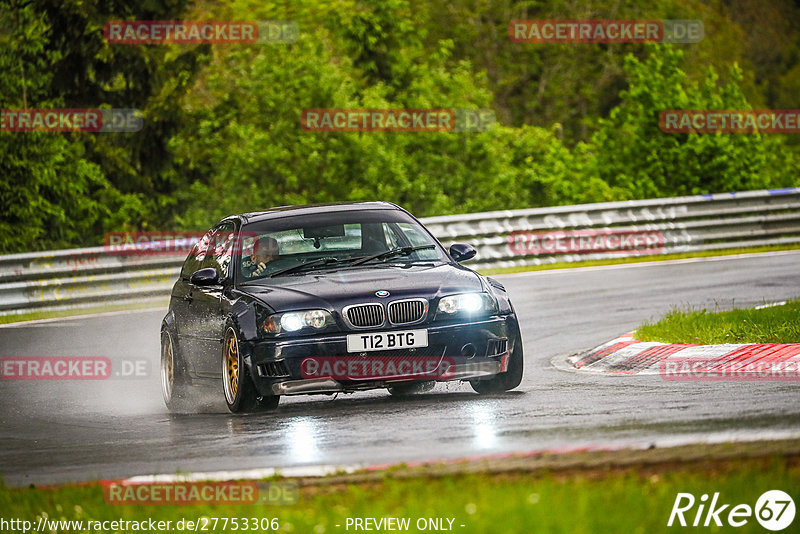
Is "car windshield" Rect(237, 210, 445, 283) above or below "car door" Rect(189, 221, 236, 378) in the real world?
above

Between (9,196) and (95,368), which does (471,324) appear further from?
(9,196)

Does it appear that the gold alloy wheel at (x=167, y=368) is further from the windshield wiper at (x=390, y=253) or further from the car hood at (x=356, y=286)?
the windshield wiper at (x=390, y=253)

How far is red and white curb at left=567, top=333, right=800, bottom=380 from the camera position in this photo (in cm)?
1069

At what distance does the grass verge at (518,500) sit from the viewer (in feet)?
17.9

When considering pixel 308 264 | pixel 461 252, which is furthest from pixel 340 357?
pixel 461 252

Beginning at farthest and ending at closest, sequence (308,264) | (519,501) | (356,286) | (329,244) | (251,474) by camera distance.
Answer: (329,244) < (308,264) < (356,286) < (251,474) < (519,501)

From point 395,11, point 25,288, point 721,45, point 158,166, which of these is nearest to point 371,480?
point 25,288

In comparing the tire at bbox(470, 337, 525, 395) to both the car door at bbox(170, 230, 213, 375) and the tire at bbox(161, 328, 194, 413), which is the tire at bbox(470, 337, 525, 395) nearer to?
the car door at bbox(170, 230, 213, 375)

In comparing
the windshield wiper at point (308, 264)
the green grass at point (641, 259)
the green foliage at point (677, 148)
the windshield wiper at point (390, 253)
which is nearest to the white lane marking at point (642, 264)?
the green grass at point (641, 259)

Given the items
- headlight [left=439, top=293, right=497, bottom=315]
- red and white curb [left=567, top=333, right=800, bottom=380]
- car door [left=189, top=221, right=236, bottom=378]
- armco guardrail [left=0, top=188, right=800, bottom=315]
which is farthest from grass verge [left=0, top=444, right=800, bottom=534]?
armco guardrail [left=0, top=188, right=800, bottom=315]

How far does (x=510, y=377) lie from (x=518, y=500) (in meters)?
4.70

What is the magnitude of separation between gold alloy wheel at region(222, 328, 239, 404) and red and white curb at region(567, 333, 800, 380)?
10.3 ft

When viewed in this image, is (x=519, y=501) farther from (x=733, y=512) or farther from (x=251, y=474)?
(x=251, y=474)

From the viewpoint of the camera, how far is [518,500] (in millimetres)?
5812
